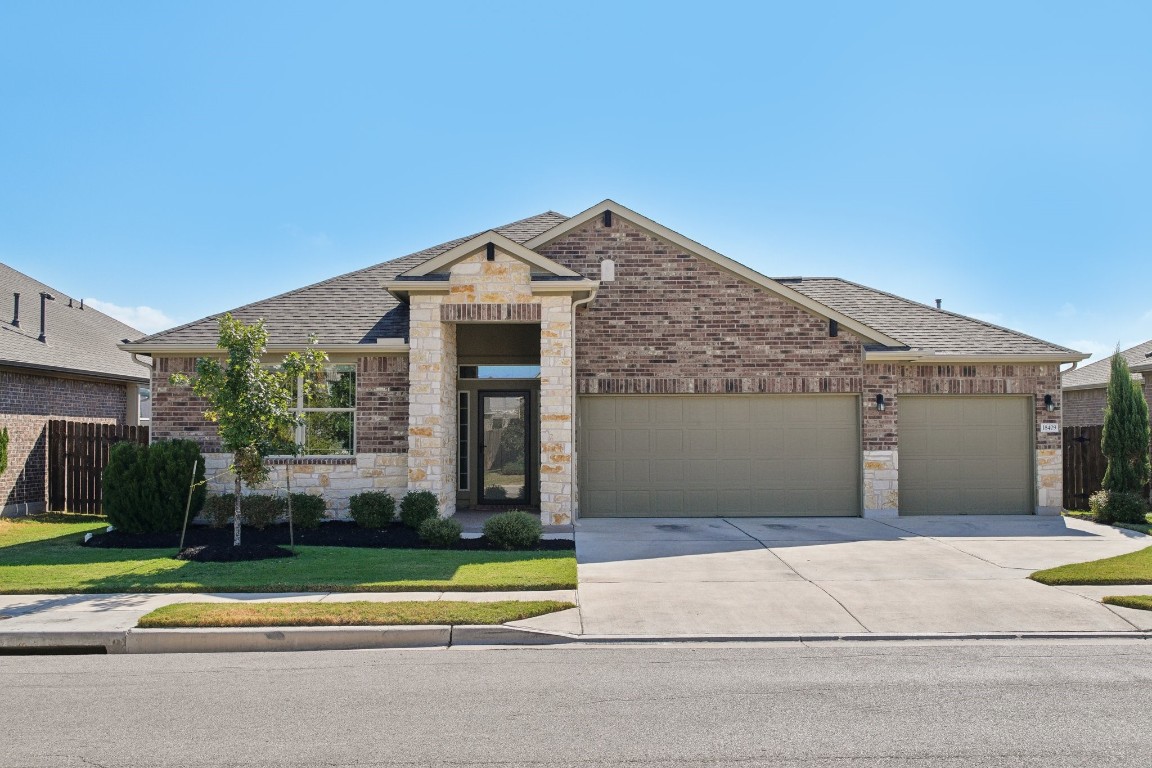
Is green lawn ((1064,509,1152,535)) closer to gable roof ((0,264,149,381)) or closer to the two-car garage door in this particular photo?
the two-car garage door

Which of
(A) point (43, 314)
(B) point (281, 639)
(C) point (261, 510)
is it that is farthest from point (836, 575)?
(A) point (43, 314)

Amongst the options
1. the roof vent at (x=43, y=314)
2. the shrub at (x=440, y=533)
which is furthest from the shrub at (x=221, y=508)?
the roof vent at (x=43, y=314)

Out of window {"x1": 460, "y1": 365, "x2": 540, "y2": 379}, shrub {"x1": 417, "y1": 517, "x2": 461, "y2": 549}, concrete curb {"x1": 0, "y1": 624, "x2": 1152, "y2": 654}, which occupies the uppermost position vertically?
window {"x1": 460, "y1": 365, "x2": 540, "y2": 379}

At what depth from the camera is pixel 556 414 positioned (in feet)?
Result: 44.7

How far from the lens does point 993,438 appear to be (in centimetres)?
1603

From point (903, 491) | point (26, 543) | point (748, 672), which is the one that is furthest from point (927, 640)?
point (26, 543)

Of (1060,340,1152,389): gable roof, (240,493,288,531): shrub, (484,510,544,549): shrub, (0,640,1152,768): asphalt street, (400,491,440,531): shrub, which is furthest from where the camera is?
(1060,340,1152,389): gable roof

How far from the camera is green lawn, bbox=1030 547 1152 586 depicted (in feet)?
32.2

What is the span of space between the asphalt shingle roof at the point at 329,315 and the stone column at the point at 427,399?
1.14m

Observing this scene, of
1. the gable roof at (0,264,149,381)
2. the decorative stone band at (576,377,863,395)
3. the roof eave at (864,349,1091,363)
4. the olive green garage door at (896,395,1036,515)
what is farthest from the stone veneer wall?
the gable roof at (0,264,149,381)

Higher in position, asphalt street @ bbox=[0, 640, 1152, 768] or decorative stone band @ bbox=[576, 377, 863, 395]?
decorative stone band @ bbox=[576, 377, 863, 395]

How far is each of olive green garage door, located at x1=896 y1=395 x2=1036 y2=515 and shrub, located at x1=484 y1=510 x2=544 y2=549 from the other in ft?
25.5

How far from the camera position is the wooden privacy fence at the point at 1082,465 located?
1716cm

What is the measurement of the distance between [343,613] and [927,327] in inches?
519
